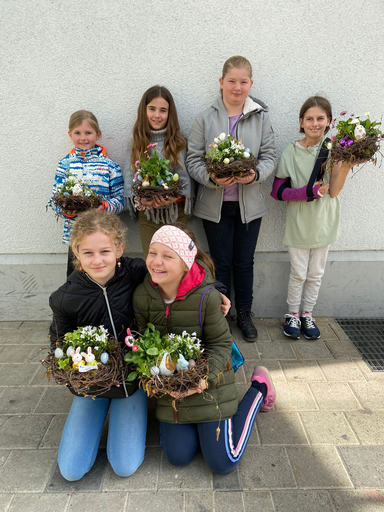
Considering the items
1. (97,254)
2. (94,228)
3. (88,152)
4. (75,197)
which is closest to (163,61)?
(88,152)

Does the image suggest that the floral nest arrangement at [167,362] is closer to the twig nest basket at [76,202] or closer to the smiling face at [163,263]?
the smiling face at [163,263]

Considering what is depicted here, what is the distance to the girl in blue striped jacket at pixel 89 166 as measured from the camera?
3.35 m

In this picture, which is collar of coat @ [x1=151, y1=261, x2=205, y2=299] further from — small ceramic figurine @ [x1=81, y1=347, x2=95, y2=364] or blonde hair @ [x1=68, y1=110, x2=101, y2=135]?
blonde hair @ [x1=68, y1=110, x2=101, y2=135]

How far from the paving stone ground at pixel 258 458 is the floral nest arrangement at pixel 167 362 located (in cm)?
66

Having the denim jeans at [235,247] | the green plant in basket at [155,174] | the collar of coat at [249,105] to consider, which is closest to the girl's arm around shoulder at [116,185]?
the green plant in basket at [155,174]

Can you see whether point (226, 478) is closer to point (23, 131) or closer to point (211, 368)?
point (211, 368)

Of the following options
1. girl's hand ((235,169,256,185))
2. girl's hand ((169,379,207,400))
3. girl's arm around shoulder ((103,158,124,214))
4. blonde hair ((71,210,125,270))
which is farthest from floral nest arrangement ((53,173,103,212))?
girl's hand ((169,379,207,400))

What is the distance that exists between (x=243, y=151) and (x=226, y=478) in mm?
2402

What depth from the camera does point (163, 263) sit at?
2.28 metres

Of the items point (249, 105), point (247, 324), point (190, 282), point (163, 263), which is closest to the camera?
point (163, 263)

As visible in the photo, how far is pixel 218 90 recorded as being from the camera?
358 cm

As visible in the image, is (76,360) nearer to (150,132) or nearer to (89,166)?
(89,166)

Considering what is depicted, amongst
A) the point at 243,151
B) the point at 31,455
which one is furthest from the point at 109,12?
the point at 31,455

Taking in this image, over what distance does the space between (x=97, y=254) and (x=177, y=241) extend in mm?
525
